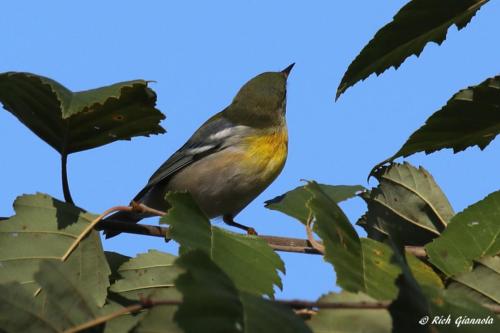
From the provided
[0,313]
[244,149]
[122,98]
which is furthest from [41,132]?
[244,149]

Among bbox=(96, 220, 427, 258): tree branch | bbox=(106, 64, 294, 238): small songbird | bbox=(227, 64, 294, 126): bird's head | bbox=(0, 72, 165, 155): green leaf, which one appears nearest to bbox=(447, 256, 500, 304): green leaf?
bbox=(96, 220, 427, 258): tree branch

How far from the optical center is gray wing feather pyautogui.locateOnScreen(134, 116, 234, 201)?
5791mm

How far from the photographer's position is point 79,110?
2.52m

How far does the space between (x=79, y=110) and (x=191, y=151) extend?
3.43 m

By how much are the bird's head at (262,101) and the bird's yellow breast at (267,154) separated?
A: 278 mm

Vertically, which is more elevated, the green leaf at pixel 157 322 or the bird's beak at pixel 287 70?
the bird's beak at pixel 287 70

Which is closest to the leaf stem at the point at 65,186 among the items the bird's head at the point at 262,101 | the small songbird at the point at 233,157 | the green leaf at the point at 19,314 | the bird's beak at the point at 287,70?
the green leaf at the point at 19,314

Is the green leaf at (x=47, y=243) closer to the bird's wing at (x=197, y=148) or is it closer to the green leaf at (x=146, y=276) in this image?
the green leaf at (x=146, y=276)

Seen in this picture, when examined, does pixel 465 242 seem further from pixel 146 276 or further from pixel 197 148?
pixel 197 148

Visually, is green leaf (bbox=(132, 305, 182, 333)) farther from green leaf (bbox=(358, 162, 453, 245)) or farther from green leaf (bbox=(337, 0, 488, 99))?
green leaf (bbox=(358, 162, 453, 245))

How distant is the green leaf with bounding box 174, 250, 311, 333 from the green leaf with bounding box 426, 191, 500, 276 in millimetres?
1034

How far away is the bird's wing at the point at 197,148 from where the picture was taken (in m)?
5.79

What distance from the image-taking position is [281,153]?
564 centimetres

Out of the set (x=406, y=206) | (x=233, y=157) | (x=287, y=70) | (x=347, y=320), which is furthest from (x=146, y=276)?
(x=287, y=70)
